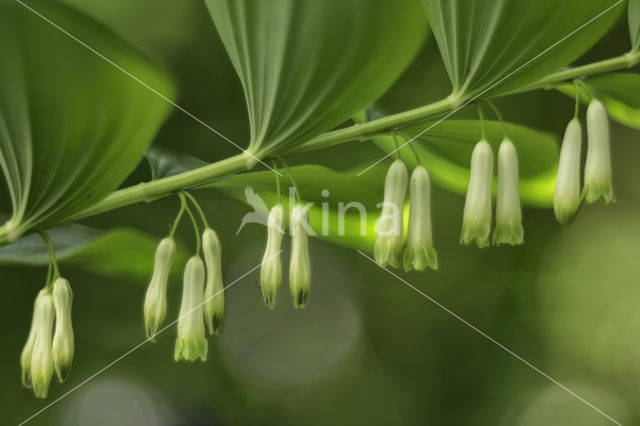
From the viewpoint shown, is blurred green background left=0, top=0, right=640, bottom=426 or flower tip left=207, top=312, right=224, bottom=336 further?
blurred green background left=0, top=0, right=640, bottom=426

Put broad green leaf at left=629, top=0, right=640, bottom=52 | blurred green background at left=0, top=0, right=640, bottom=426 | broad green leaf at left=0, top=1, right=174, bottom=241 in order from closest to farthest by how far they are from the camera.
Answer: broad green leaf at left=0, top=1, right=174, bottom=241 → broad green leaf at left=629, top=0, right=640, bottom=52 → blurred green background at left=0, top=0, right=640, bottom=426

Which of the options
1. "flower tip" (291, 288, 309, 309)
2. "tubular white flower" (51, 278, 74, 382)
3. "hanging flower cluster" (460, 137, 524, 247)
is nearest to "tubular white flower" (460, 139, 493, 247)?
"hanging flower cluster" (460, 137, 524, 247)

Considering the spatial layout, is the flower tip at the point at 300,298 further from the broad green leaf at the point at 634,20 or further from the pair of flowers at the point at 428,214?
the broad green leaf at the point at 634,20

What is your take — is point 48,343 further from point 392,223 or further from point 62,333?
point 392,223

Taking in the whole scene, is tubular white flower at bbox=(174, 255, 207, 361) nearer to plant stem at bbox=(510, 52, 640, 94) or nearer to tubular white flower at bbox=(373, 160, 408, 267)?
tubular white flower at bbox=(373, 160, 408, 267)

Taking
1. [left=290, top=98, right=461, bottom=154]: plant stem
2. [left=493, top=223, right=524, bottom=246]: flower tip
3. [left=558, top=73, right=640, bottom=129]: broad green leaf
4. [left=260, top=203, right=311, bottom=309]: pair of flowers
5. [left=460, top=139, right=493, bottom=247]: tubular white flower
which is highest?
[left=558, top=73, right=640, bottom=129]: broad green leaf

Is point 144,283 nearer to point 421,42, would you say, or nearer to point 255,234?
point 255,234
